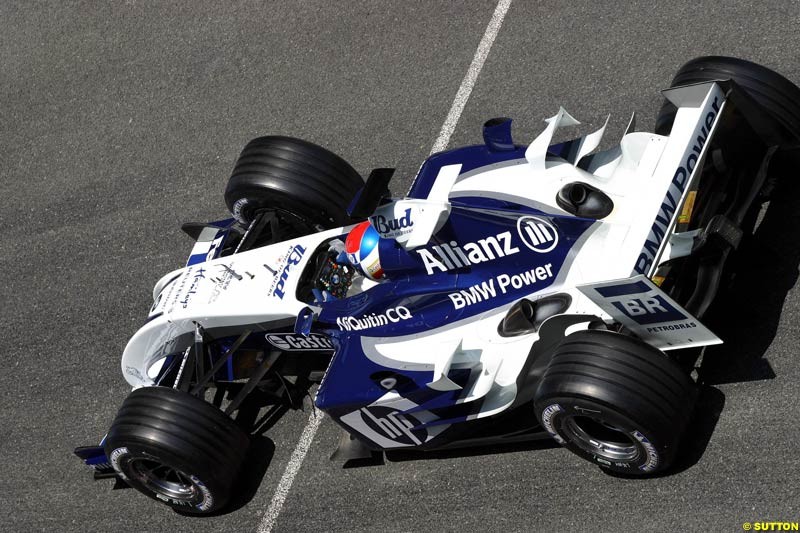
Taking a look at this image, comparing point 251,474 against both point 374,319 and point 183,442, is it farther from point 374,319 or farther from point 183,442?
point 374,319

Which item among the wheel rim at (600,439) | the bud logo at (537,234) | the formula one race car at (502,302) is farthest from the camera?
the bud logo at (537,234)

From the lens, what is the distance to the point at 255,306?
7125mm

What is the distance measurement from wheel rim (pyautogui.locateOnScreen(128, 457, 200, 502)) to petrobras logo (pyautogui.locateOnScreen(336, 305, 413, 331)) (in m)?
A: 1.54

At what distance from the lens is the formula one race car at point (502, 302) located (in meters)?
5.63

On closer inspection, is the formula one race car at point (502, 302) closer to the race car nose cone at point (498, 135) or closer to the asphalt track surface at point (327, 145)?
Result: the race car nose cone at point (498, 135)

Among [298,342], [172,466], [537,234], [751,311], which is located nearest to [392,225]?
[537,234]

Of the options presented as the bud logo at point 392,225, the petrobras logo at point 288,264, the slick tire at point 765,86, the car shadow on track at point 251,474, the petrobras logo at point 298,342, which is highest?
the slick tire at point 765,86

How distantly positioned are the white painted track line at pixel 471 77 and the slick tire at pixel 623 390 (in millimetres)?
3367

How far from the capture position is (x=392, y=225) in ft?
20.4

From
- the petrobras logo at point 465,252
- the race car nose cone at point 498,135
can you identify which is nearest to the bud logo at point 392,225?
the petrobras logo at point 465,252

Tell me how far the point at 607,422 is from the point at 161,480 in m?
3.30

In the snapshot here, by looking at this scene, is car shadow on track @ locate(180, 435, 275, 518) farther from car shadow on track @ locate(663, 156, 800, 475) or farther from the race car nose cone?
car shadow on track @ locate(663, 156, 800, 475)

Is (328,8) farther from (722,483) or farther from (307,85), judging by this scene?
(722,483)

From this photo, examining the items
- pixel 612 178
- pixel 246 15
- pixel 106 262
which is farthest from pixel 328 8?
pixel 612 178
